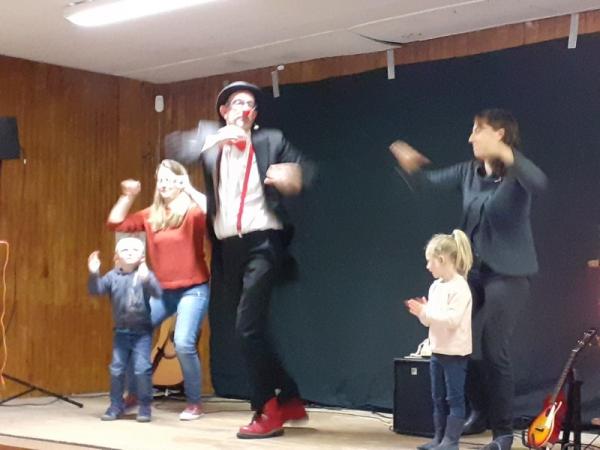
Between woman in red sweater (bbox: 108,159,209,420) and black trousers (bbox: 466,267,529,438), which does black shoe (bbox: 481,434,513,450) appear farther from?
woman in red sweater (bbox: 108,159,209,420)

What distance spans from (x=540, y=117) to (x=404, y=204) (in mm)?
920

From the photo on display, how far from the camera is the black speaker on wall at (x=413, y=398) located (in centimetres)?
428

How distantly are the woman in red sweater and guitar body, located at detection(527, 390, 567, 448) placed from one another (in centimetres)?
166

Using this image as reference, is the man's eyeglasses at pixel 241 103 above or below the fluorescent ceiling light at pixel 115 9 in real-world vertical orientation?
below

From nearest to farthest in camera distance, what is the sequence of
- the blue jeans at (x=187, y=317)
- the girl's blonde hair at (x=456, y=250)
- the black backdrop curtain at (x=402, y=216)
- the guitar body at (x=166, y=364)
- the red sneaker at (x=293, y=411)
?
the girl's blonde hair at (x=456, y=250) → the red sneaker at (x=293, y=411) → the blue jeans at (x=187, y=317) → the black backdrop curtain at (x=402, y=216) → the guitar body at (x=166, y=364)

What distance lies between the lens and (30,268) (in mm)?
5711

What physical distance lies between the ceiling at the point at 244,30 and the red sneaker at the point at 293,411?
6.25 feet

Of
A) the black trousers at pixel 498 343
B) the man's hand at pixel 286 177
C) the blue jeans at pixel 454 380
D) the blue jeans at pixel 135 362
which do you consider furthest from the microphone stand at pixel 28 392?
the black trousers at pixel 498 343

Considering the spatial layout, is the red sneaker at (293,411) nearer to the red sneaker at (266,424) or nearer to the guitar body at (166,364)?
the red sneaker at (266,424)

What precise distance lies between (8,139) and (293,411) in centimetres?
232

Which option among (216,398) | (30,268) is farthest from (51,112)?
(216,398)

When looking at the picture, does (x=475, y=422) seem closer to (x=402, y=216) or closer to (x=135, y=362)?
(x=402, y=216)

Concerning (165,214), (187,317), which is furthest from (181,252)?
(187,317)

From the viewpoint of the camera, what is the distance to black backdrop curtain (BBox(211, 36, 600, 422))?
4.57m
